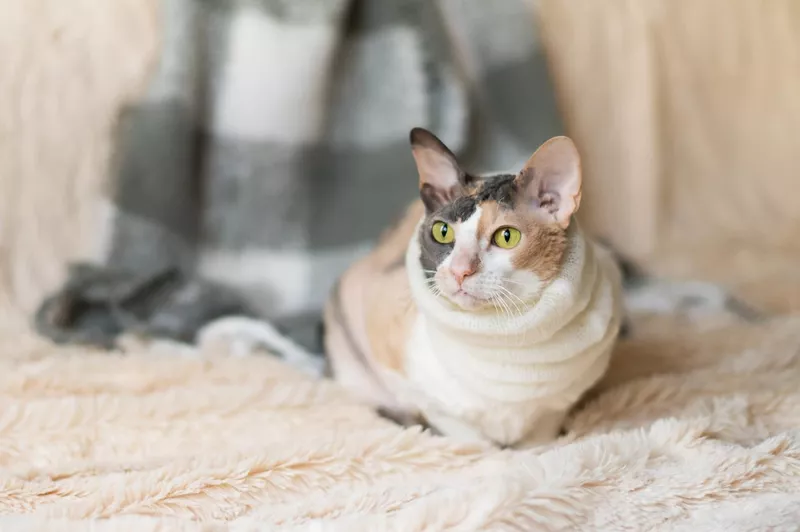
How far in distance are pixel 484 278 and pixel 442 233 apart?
66mm

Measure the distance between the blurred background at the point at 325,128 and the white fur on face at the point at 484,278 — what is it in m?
0.48

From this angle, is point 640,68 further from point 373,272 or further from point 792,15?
point 373,272

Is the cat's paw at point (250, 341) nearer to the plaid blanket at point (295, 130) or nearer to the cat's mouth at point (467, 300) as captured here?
the plaid blanket at point (295, 130)

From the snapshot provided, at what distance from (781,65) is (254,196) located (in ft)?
3.24

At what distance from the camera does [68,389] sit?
0.86 m

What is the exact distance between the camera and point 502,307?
638mm

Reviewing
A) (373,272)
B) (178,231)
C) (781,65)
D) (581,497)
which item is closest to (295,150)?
(178,231)

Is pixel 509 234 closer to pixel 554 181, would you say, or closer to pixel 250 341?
pixel 554 181

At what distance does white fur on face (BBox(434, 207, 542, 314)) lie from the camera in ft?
2.05

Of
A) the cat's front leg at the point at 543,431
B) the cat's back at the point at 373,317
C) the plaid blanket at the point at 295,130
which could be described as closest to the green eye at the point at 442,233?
the cat's back at the point at 373,317

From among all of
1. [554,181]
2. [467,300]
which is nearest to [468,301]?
[467,300]

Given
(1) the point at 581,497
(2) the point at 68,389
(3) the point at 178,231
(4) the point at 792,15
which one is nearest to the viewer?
(1) the point at 581,497

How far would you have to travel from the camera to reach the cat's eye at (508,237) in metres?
0.63

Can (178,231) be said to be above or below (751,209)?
below
